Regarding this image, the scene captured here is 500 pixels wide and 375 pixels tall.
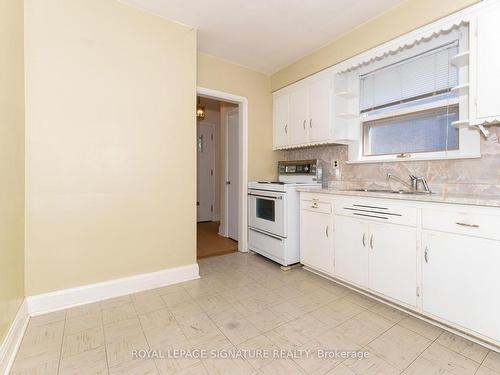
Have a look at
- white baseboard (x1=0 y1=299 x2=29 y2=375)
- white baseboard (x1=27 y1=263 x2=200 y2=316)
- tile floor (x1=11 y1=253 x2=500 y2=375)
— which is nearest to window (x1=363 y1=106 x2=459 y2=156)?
tile floor (x1=11 y1=253 x2=500 y2=375)

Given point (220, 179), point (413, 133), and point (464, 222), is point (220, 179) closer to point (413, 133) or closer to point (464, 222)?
point (413, 133)

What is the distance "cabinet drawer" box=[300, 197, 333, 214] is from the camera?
2.54 metres

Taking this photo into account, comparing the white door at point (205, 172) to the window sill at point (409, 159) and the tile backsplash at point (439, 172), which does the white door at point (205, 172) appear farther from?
the window sill at point (409, 159)

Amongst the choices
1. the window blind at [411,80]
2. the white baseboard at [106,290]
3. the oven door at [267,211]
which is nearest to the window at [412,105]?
the window blind at [411,80]

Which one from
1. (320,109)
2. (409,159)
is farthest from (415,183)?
(320,109)

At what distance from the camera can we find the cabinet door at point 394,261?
1.88 m

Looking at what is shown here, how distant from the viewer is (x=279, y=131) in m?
3.68

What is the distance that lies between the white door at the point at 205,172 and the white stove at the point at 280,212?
2558 mm

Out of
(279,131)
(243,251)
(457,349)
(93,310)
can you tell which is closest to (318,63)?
(279,131)

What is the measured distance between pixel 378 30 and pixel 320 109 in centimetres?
92

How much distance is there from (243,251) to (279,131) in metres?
1.80

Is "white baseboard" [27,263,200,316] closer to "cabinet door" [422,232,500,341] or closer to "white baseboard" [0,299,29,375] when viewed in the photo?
"white baseboard" [0,299,29,375]

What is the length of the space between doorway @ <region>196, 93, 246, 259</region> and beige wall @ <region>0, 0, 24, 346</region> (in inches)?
70.5

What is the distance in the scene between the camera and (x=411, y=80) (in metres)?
2.48
